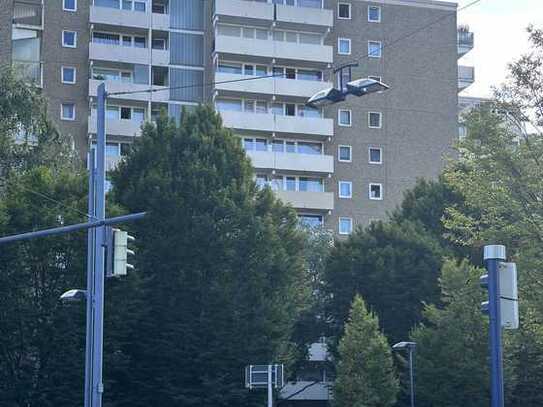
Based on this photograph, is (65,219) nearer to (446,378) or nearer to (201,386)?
(201,386)

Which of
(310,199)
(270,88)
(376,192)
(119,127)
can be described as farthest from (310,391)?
(270,88)

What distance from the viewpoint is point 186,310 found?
1761 inches

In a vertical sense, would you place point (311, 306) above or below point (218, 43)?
below

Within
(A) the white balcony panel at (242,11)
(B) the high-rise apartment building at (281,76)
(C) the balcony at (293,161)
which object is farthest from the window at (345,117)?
(A) the white balcony panel at (242,11)

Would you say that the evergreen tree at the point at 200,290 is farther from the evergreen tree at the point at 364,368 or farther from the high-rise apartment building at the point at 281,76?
the high-rise apartment building at the point at 281,76

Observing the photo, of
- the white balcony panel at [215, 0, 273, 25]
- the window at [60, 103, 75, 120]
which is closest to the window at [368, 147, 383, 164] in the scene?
the white balcony panel at [215, 0, 273, 25]

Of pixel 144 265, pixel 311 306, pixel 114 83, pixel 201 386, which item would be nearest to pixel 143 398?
pixel 201 386

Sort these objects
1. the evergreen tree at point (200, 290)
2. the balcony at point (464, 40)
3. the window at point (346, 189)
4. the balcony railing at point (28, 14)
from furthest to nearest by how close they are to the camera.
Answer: the balcony at point (464, 40) → the window at point (346, 189) → the balcony railing at point (28, 14) → the evergreen tree at point (200, 290)

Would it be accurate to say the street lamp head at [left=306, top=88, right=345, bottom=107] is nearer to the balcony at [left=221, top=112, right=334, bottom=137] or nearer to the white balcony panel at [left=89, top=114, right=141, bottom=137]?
the white balcony panel at [left=89, top=114, right=141, bottom=137]

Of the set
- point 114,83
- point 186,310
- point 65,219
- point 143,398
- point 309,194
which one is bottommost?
point 143,398

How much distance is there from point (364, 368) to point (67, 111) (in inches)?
1266

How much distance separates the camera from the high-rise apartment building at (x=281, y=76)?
70.9 m

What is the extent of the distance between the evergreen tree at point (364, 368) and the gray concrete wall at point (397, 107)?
28299 mm

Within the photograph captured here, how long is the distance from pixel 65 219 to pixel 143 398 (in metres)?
7.64
